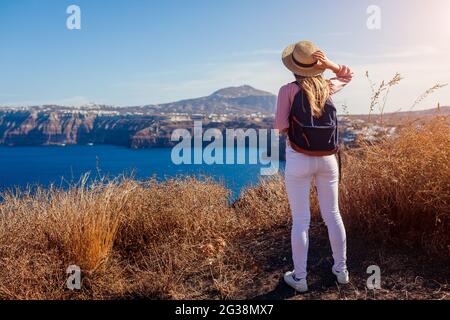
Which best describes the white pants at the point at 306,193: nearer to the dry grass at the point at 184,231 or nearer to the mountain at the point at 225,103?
the dry grass at the point at 184,231

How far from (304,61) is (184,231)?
2.54 meters

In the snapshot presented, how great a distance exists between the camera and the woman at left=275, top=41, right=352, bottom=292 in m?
3.03

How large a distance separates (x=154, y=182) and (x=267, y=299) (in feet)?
8.18

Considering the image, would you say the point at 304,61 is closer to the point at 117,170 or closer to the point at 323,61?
the point at 323,61

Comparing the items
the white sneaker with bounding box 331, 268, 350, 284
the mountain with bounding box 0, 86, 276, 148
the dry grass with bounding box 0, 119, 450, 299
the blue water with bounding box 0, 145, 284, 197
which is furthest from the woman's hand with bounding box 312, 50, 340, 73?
the mountain with bounding box 0, 86, 276, 148

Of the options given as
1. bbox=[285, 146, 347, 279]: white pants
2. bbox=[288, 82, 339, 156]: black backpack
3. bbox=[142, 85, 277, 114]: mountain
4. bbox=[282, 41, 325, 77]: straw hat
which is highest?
bbox=[142, 85, 277, 114]: mountain

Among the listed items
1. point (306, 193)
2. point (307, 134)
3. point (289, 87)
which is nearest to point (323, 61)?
point (289, 87)

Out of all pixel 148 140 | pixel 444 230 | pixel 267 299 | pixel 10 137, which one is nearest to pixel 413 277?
pixel 444 230

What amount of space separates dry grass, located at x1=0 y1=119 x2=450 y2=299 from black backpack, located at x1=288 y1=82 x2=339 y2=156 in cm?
122

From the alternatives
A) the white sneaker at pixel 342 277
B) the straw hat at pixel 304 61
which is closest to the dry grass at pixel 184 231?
the white sneaker at pixel 342 277

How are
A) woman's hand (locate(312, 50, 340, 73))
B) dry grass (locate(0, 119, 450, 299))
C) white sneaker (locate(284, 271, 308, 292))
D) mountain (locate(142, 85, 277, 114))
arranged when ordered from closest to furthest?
woman's hand (locate(312, 50, 340, 73)) → white sneaker (locate(284, 271, 308, 292)) → dry grass (locate(0, 119, 450, 299)) → mountain (locate(142, 85, 277, 114))

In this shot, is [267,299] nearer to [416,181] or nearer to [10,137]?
[416,181]

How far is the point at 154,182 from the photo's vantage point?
5398 mm

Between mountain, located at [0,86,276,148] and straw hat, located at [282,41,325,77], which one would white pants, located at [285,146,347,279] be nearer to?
straw hat, located at [282,41,325,77]
